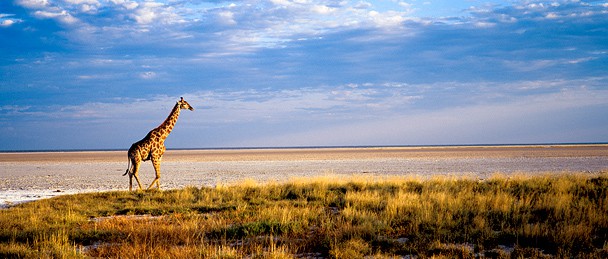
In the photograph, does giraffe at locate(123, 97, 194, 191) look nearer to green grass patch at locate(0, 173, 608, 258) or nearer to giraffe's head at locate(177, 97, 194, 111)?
giraffe's head at locate(177, 97, 194, 111)

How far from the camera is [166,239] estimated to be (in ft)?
28.5

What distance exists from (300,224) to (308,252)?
177 centimetres

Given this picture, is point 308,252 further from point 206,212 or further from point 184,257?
point 206,212

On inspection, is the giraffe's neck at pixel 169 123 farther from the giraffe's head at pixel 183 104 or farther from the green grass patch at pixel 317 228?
the green grass patch at pixel 317 228

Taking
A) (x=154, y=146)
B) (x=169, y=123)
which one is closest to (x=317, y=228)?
(x=154, y=146)

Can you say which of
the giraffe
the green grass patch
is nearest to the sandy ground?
the giraffe

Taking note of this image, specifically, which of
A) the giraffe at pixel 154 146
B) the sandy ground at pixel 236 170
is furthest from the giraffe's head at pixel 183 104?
the sandy ground at pixel 236 170

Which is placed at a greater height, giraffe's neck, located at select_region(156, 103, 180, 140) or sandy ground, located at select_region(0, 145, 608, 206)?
giraffe's neck, located at select_region(156, 103, 180, 140)

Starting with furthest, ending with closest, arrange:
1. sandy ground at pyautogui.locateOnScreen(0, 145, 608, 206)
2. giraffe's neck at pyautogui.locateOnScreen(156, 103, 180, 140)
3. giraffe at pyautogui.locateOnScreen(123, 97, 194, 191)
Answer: sandy ground at pyautogui.locateOnScreen(0, 145, 608, 206)
giraffe's neck at pyautogui.locateOnScreen(156, 103, 180, 140)
giraffe at pyautogui.locateOnScreen(123, 97, 194, 191)

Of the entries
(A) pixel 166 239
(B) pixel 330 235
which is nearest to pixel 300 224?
(B) pixel 330 235

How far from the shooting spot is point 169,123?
690 inches

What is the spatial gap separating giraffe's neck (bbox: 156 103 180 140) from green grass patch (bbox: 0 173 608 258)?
3155 millimetres

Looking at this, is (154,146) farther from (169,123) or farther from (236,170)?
(236,170)

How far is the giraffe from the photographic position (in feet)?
52.8
